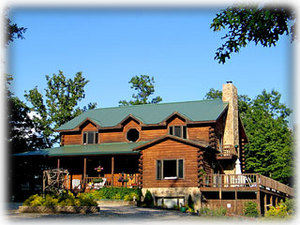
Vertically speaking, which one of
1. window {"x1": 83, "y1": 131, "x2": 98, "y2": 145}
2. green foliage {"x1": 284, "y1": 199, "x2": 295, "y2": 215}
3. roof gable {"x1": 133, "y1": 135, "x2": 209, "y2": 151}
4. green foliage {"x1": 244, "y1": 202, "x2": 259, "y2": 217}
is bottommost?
green foliage {"x1": 244, "y1": 202, "x2": 259, "y2": 217}

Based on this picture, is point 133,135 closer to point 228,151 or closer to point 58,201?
point 228,151

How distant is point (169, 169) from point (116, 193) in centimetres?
426

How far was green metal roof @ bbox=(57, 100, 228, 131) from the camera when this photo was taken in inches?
1382

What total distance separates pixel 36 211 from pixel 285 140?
Result: 33.4 meters

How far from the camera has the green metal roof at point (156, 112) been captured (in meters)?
35.1

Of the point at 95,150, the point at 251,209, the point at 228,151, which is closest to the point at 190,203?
the point at 251,209

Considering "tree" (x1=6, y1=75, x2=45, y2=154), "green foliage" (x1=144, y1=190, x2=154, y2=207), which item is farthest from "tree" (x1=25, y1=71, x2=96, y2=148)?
"green foliage" (x1=144, y1=190, x2=154, y2=207)

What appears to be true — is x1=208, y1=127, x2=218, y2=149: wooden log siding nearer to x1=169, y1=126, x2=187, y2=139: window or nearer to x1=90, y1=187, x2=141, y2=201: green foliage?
x1=169, y1=126, x2=187, y2=139: window

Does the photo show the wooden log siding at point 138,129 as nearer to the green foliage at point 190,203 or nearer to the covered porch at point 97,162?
the covered porch at point 97,162

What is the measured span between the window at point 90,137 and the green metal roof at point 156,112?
3.69 ft

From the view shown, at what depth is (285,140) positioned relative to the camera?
153 ft

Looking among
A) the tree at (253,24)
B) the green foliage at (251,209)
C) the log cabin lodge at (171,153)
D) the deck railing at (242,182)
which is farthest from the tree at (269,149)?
the tree at (253,24)

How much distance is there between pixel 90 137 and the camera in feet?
125

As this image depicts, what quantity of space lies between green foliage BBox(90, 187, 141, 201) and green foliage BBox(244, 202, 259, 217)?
7.36m
